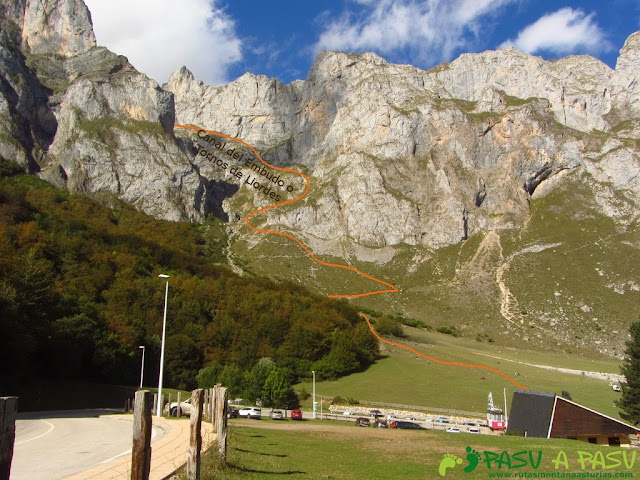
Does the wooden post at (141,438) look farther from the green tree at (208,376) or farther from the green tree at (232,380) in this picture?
the green tree at (208,376)

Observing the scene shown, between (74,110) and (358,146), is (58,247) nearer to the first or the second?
(74,110)

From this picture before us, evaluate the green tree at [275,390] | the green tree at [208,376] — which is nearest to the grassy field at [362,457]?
the green tree at [275,390]

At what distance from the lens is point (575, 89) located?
653 feet

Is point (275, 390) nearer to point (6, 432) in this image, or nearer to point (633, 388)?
point (633, 388)

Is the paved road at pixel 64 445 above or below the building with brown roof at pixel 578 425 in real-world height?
above

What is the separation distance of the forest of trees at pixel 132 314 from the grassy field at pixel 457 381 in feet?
17.9

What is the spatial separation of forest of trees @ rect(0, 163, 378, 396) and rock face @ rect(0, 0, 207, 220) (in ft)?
125

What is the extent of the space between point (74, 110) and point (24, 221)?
288ft

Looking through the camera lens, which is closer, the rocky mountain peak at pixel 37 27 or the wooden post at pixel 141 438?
the wooden post at pixel 141 438

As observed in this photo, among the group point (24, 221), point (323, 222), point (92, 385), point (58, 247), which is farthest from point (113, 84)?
point (92, 385)

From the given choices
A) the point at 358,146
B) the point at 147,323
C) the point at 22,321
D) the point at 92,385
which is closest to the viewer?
the point at 22,321

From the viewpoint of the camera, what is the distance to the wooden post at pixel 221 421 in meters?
14.4

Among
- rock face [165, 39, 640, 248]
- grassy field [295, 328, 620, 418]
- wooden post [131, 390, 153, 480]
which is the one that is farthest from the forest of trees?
rock face [165, 39, 640, 248]

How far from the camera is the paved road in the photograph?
46.0ft
